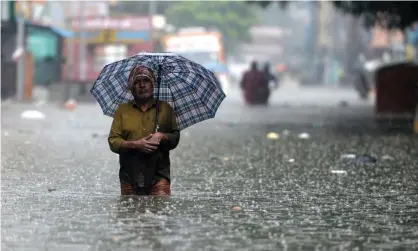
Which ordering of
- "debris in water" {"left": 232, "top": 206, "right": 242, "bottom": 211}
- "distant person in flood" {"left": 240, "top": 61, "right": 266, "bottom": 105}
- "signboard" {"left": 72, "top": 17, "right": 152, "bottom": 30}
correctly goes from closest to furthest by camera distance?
"debris in water" {"left": 232, "top": 206, "right": 242, "bottom": 211}, "distant person in flood" {"left": 240, "top": 61, "right": 266, "bottom": 105}, "signboard" {"left": 72, "top": 17, "right": 152, "bottom": 30}

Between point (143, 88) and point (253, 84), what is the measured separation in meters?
32.8

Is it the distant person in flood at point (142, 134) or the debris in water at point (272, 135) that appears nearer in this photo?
the distant person in flood at point (142, 134)

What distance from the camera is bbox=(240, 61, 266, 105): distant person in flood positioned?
4216 cm

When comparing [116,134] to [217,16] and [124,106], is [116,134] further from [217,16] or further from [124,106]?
[217,16]

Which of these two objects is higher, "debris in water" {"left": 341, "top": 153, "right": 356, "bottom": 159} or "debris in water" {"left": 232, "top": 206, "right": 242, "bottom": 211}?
"debris in water" {"left": 232, "top": 206, "right": 242, "bottom": 211}

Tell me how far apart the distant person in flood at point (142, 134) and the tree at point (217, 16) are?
333 feet

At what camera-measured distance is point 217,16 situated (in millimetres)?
113062

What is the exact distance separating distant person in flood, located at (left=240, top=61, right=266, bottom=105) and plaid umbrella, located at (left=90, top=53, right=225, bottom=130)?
31.2 m

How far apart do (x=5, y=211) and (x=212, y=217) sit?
1.68m

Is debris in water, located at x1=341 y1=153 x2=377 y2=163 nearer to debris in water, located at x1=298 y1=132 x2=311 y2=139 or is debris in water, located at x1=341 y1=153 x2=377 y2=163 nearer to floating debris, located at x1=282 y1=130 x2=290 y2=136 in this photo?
debris in water, located at x1=298 y1=132 x2=311 y2=139

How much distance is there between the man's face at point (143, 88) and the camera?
10.0 metres

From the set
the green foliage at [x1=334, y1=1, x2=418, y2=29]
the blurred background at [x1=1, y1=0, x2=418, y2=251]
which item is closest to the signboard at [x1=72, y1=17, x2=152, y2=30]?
the blurred background at [x1=1, y1=0, x2=418, y2=251]

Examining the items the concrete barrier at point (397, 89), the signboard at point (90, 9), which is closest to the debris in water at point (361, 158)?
the concrete barrier at point (397, 89)

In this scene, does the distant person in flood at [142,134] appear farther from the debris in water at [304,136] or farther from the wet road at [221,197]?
the debris in water at [304,136]
